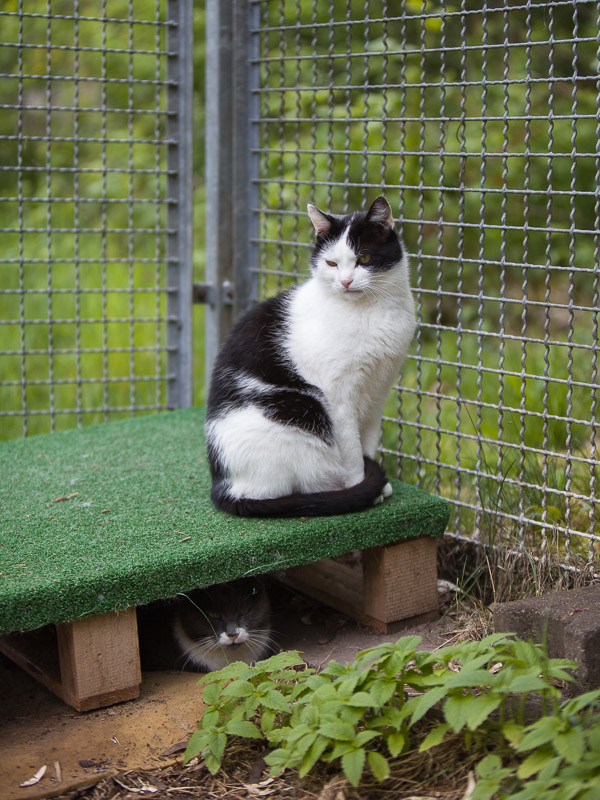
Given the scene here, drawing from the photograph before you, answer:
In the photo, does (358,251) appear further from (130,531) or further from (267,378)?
(130,531)

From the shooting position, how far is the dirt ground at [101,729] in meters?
1.88

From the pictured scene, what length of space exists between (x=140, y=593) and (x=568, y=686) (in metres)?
1.06

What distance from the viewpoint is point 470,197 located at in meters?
5.04

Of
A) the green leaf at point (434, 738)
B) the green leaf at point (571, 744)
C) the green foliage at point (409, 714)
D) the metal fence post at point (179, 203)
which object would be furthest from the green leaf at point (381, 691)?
the metal fence post at point (179, 203)

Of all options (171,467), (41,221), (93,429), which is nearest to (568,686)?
(171,467)

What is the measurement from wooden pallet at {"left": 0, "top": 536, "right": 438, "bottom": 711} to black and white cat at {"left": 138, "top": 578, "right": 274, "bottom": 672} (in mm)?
278

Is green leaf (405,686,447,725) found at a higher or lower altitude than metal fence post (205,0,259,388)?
lower

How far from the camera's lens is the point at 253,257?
362cm

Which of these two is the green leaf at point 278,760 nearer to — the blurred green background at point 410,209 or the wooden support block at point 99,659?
the wooden support block at point 99,659

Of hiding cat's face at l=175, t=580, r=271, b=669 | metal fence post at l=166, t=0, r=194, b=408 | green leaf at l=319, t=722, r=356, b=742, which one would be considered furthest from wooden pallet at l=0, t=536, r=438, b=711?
metal fence post at l=166, t=0, r=194, b=408

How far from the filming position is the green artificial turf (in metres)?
2.07

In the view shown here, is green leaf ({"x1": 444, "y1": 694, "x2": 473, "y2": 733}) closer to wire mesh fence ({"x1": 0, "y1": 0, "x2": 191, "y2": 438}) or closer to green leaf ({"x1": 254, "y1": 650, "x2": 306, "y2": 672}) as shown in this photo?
green leaf ({"x1": 254, "y1": 650, "x2": 306, "y2": 672})

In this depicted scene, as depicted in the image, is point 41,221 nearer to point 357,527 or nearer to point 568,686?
point 357,527

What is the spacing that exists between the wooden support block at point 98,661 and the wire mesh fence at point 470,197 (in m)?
1.19
